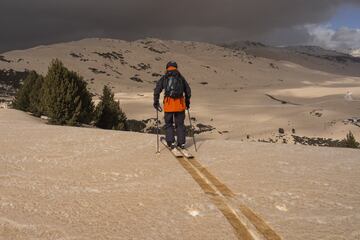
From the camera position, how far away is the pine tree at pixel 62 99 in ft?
69.8

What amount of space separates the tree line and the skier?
11.8 m

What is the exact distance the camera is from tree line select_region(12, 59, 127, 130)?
70.0ft

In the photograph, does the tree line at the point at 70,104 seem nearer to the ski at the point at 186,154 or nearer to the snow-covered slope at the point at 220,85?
the snow-covered slope at the point at 220,85

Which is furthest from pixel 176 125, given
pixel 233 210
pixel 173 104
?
pixel 233 210

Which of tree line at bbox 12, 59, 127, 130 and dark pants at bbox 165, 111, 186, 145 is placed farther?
tree line at bbox 12, 59, 127, 130

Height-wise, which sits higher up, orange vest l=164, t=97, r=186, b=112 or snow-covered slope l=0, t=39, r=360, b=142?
snow-covered slope l=0, t=39, r=360, b=142

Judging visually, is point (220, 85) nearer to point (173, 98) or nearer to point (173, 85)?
point (173, 98)

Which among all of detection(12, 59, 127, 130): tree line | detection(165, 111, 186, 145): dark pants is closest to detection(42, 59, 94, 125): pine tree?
detection(12, 59, 127, 130): tree line

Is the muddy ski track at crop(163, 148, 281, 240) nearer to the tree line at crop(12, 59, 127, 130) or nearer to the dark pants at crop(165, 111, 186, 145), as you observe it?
the dark pants at crop(165, 111, 186, 145)

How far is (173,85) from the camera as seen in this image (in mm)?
9812

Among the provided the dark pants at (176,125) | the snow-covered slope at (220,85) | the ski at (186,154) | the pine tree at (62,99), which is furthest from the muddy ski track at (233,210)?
the snow-covered slope at (220,85)

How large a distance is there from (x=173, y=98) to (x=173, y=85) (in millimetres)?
333

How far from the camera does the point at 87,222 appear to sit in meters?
5.22

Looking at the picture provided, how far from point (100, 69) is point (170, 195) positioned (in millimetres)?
85195
